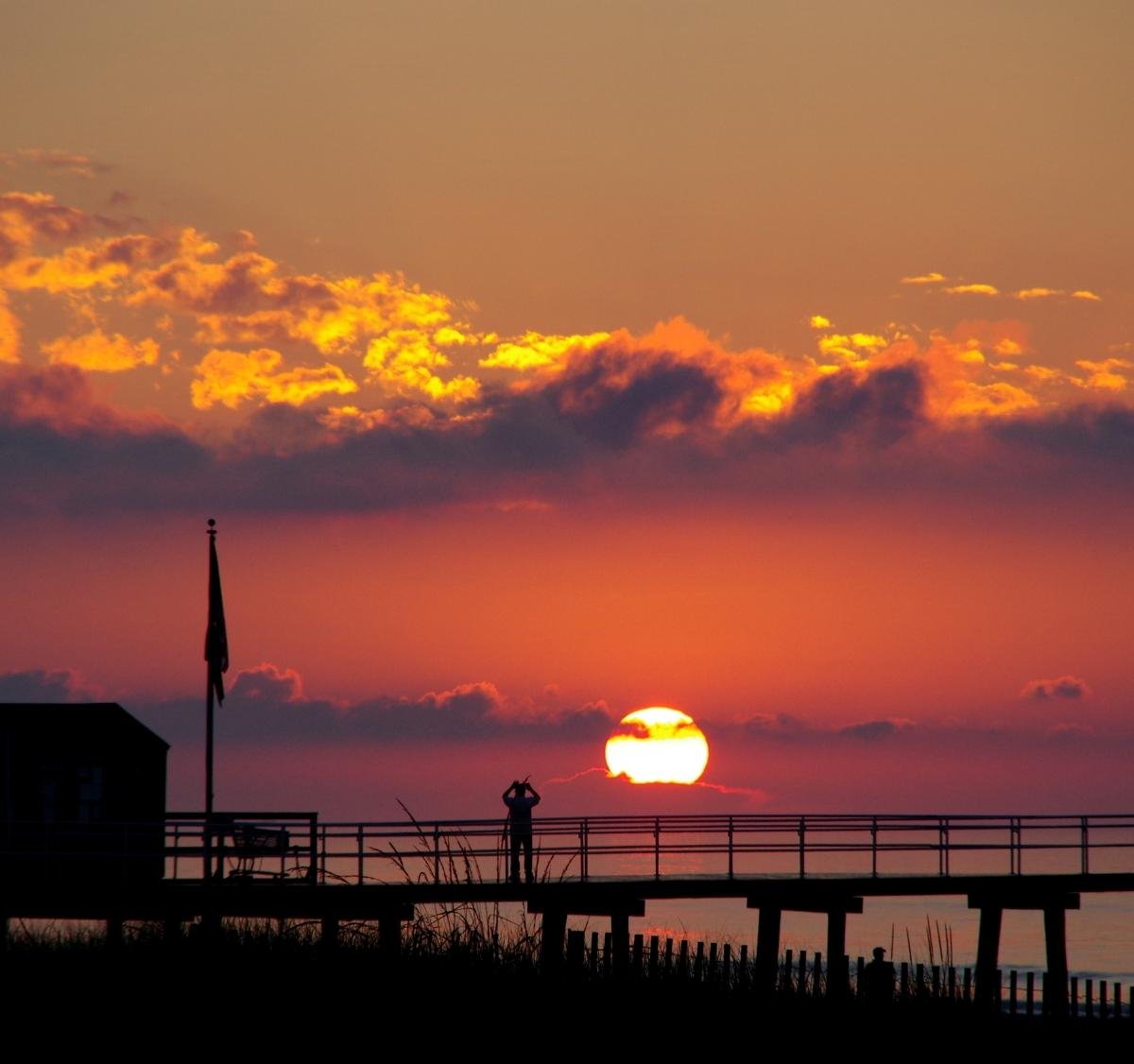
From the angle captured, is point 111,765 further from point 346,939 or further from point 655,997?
point 655,997

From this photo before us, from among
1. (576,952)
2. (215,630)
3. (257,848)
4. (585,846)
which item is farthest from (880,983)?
(215,630)

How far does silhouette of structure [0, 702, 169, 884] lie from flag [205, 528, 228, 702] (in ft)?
6.11

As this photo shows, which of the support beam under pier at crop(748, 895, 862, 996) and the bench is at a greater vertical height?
the bench

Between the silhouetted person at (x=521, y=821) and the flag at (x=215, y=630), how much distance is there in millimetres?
6929

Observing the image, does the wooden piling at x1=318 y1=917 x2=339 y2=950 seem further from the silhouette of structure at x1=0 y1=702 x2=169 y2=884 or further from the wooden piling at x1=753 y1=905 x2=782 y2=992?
the wooden piling at x1=753 y1=905 x2=782 y2=992

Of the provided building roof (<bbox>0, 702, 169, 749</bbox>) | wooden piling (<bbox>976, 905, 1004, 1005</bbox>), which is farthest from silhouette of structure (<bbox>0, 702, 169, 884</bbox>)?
wooden piling (<bbox>976, 905, 1004, 1005</bbox>)

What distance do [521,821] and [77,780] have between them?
896cm

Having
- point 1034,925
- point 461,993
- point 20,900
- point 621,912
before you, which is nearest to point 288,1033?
point 461,993

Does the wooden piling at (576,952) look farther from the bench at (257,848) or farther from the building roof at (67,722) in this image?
the building roof at (67,722)

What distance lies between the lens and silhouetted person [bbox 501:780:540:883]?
107 feet

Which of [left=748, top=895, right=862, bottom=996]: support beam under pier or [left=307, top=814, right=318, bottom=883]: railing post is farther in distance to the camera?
[left=748, top=895, right=862, bottom=996]: support beam under pier

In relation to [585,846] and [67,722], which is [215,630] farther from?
[585,846]

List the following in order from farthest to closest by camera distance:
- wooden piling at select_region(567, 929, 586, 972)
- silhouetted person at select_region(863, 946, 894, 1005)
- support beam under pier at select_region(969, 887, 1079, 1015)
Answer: support beam under pier at select_region(969, 887, 1079, 1015) → wooden piling at select_region(567, 929, 586, 972) → silhouetted person at select_region(863, 946, 894, 1005)

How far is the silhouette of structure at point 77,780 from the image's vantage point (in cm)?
3381
